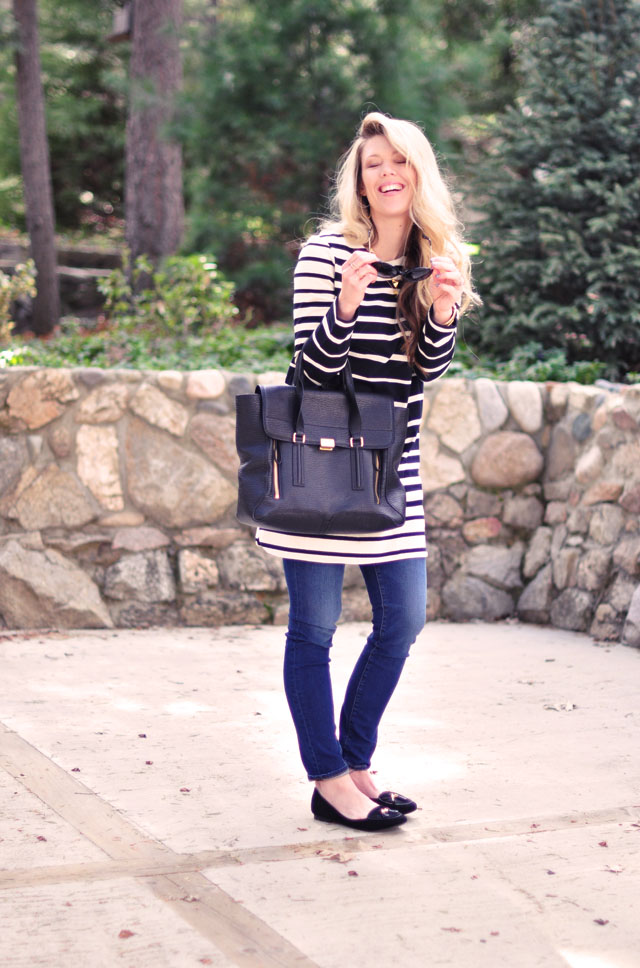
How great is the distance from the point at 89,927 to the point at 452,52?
37.2 feet

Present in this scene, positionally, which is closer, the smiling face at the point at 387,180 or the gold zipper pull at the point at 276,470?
the gold zipper pull at the point at 276,470

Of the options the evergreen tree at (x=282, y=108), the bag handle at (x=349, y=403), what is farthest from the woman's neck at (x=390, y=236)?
the evergreen tree at (x=282, y=108)

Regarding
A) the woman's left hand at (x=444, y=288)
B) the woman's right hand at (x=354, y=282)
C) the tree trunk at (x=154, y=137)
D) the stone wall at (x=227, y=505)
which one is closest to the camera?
the woman's right hand at (x=354, y=282)

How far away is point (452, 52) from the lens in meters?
11.9

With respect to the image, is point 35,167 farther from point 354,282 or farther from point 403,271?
point 354,282

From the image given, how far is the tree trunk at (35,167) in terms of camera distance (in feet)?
39.9

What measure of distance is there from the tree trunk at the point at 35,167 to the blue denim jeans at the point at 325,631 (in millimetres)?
9929

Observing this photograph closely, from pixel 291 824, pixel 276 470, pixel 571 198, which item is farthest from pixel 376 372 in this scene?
pixel 571 198

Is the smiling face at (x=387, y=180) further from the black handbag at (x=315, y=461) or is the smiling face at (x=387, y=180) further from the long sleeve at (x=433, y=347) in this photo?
the black handbag at (x=315, y=461)

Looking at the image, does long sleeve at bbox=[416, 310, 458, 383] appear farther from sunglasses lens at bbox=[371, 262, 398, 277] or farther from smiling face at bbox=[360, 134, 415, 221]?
smiling face at bbox=[360, 134, 415, 221]

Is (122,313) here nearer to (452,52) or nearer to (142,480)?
(142,480)

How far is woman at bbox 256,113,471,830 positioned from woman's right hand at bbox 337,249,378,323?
9cm

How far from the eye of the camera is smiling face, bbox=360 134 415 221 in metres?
2.66

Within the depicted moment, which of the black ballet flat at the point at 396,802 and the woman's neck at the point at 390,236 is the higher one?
the woman's neck at the point at 390,236
